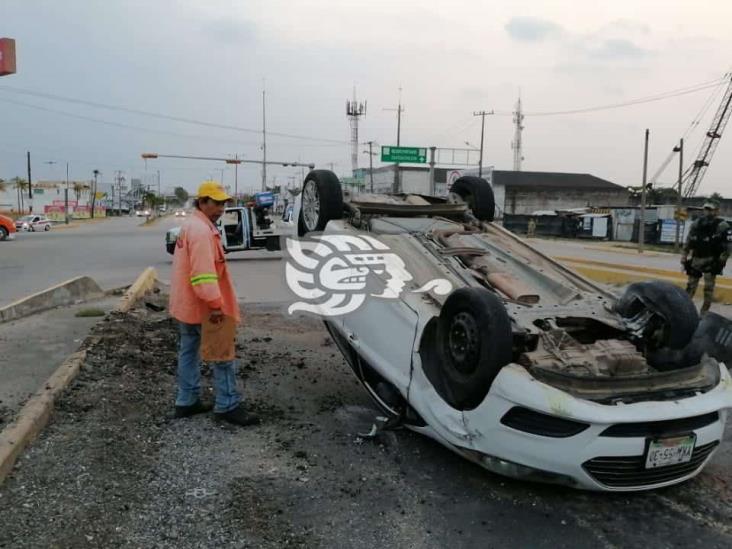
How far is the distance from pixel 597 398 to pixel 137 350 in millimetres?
4565

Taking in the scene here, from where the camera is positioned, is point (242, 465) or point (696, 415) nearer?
point (696, 415)

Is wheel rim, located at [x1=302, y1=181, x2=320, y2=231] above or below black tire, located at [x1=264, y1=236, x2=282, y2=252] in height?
above

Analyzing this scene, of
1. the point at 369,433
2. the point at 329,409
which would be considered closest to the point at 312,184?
the point at 329,409

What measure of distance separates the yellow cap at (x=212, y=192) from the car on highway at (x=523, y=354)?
3.04 ft

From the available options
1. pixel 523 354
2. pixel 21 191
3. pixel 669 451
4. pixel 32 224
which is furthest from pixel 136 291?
pixel 21 191

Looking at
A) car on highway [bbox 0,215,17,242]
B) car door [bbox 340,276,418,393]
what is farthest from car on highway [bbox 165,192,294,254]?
car on highway [bbox 0,215,17,242]

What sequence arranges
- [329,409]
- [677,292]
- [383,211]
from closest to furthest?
[677,292] → [329,409] → [383,211]

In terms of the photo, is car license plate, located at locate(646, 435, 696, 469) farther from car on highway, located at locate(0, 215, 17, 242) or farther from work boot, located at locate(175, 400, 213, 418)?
car on highway, located at locate(0, 215, 17, 242)

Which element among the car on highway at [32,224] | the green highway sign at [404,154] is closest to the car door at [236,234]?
the car on highway at [32,224]

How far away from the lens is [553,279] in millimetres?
4500

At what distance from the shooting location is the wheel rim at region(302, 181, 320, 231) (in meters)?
5.55

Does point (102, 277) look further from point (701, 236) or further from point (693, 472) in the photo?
point (693, 472)

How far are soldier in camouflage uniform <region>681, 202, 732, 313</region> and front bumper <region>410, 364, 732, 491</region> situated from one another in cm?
621

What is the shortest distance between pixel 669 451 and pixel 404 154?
1794 inches
